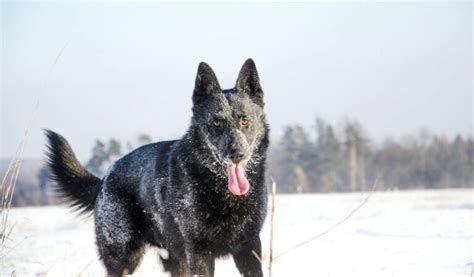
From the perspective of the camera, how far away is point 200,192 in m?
4.68

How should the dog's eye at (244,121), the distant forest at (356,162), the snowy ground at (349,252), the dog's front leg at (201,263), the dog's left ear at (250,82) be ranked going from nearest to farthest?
the dog's front leg at (201,263) → the dog's eye at (244,121) → the dog's left ear at (250,82) → the snowy ground at (349,252) → the distant forest at (356,162)

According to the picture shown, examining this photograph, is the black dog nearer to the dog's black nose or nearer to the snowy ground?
the dog's black nose

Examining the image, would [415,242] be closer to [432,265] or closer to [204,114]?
[432,265]

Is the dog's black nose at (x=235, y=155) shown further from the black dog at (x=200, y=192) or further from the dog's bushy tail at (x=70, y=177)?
the dog's bushy tail at (x=70, y=177)

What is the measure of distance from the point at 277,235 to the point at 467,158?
68.8m

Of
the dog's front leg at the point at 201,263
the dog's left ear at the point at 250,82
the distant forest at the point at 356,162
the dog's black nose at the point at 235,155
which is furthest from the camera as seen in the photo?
the distant forest at the point at 356,162

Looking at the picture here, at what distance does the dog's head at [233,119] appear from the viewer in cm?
440

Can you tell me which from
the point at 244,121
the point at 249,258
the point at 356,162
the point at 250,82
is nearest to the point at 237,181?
the point at 244,121

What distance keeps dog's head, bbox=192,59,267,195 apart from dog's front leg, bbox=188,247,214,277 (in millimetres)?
617

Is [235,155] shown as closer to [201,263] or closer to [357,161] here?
[201,263]

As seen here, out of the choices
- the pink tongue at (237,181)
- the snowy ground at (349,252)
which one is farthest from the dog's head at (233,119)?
the snowy ground at (349,252)

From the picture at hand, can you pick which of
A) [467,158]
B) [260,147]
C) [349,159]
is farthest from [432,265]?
[467,158]

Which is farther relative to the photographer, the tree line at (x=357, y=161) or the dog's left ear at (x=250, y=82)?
the tree line at (x=357, y=161)

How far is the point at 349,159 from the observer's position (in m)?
70.1
